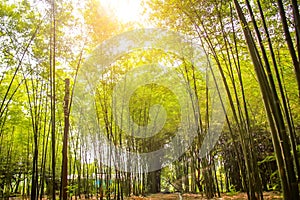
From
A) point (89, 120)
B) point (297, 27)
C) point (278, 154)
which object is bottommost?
point (278, 154)

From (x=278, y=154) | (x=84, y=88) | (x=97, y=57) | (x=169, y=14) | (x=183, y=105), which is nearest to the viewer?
(x=278, y=154)

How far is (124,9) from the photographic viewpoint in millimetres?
5328

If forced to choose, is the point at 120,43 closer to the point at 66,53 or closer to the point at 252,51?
the point at 66,53

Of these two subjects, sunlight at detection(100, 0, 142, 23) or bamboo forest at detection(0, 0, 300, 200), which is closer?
bamboo forest at detection(0, 0, 300, 200)

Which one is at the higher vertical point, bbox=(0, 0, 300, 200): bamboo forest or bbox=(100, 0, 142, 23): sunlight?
bbox=(100, 0, 142, 23): sunlight

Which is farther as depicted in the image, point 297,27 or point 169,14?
point 169,14

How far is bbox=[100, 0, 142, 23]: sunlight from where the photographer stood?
496 centimetres

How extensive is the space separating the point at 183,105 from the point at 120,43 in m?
4.23

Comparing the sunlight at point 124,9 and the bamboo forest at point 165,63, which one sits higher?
the sunlight at point 124,9

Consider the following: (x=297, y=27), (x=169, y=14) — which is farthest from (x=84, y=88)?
(x=297, y=27)

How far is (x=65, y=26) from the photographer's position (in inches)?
186

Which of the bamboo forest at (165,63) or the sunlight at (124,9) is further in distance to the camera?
the sunlight at (124,9)

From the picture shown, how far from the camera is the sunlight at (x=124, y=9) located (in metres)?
4.96

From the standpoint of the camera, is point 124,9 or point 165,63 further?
point 165,63
